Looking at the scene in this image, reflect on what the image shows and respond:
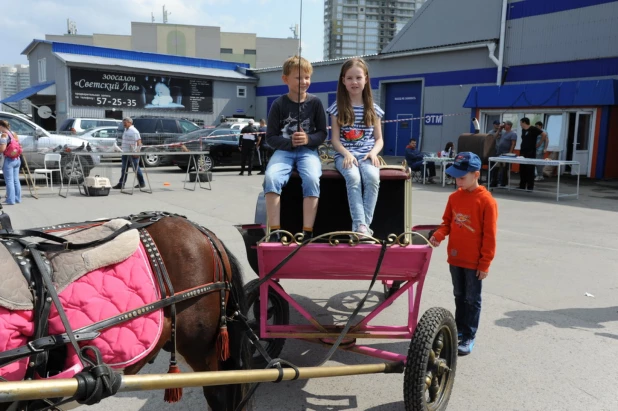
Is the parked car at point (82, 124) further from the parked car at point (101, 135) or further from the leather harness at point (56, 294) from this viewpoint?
the leather harness at point (56, 294)

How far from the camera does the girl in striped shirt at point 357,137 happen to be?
3.61 meters

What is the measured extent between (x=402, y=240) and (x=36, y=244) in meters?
2.22

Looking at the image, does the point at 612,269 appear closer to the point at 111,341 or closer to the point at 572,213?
the point at 572,213

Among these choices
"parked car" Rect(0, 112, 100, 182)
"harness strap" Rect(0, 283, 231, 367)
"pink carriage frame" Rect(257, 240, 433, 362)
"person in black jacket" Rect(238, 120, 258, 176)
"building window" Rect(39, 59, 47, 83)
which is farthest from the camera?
"building window" Rect(39, 59, 47, 83)

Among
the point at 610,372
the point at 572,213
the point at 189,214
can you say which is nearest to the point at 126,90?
the point at 189,214

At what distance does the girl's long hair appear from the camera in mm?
3863

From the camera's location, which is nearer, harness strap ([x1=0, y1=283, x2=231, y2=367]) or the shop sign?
harness strap ([x1=0, y1=283, x2=231, y2=367])

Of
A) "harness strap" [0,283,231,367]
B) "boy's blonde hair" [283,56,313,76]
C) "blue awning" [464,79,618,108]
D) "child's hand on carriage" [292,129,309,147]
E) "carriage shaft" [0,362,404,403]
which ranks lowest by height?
"carriage shaft" [0,362,404,403]

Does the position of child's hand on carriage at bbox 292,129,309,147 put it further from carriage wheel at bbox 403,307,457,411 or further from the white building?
the white building

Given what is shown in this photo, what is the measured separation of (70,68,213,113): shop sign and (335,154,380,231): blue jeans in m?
29.6

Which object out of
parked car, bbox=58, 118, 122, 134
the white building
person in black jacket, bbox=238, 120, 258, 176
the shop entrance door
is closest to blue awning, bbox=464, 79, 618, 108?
the shop entrance door

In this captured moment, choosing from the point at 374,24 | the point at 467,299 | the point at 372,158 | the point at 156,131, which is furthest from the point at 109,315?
the point at 374,24

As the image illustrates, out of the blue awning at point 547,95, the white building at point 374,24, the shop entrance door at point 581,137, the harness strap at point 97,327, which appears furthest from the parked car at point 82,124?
the white building at point 374,24

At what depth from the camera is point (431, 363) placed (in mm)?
3207
